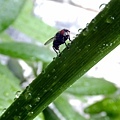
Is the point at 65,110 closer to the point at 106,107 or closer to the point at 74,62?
the point at 106,107

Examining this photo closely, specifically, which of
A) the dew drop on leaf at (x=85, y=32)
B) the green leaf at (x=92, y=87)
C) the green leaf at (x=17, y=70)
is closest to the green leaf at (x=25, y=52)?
the green leaf at (x=92, y=87)

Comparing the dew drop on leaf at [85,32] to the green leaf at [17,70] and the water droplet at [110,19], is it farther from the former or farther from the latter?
the green leaf at [17,70]

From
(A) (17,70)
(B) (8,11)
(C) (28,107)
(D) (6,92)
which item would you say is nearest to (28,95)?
(C) (28,107)

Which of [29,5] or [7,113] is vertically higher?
[29,5]

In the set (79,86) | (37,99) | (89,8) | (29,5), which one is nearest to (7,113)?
(37,99)

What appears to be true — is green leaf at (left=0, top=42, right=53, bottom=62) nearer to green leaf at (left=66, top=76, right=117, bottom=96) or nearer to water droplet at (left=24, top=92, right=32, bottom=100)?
green leaf at (left=66, top=76, right=117, bottom=96)

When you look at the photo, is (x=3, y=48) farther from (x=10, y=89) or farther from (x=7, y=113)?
(x=7, y=113)
